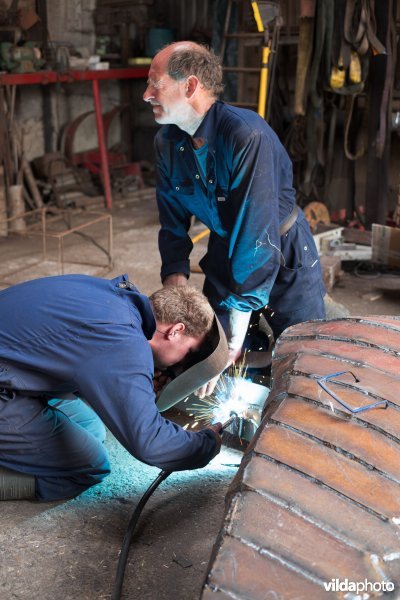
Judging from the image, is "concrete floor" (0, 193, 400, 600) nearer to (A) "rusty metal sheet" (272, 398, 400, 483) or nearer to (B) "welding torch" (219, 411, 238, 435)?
(B) "welding torch" (219, 411, 238, 435)

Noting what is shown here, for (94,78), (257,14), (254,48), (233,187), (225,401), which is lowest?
(225,401)

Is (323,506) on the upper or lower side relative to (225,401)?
upper

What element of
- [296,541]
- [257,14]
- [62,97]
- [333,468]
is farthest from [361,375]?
[62,97]

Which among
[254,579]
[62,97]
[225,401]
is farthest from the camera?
[62,97]

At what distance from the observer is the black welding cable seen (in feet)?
7.26

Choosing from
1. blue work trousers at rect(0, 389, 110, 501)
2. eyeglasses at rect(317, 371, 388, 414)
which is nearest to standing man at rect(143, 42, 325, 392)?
blue work trousers at rect(0, 389, 110, 501)

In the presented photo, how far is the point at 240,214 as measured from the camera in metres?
2.88

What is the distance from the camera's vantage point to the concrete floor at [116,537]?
2289mm

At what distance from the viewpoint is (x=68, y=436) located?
2762mm

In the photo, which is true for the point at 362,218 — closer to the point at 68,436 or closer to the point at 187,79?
the point at 187,79

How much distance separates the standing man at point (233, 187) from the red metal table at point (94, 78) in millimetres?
4344

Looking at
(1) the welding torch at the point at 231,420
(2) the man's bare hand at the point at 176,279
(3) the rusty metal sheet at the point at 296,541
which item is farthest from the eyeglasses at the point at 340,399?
(2) the man's bare hand at the point at 176,279

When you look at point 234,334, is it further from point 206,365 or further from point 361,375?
point 361,375

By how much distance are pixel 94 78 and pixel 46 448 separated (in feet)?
19.3
